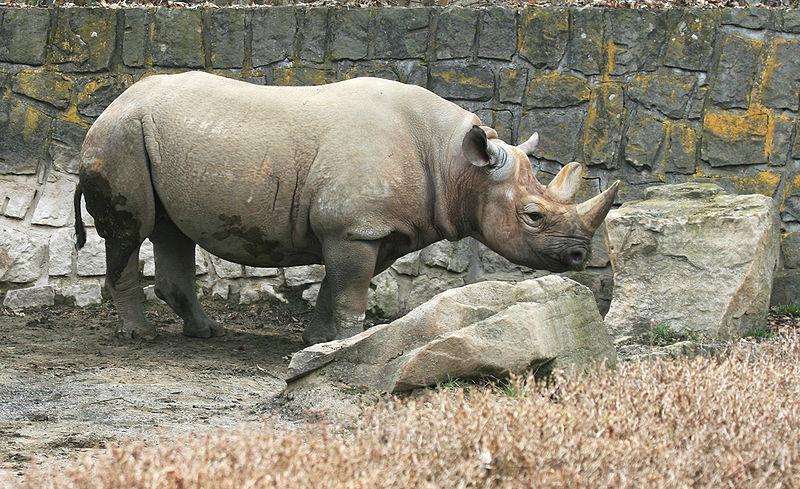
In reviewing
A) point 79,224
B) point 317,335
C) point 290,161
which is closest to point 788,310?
point 317,335

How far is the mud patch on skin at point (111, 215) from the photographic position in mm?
7605

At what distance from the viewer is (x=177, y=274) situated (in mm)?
8156

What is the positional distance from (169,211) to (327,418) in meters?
2.59

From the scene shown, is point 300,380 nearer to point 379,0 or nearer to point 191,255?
point 191,255

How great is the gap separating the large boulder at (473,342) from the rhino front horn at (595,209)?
1.12m

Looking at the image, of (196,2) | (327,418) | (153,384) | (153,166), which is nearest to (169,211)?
(153,166)

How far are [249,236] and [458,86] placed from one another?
2.53m

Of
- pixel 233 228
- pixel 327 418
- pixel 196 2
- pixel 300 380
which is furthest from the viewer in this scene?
pixel 196 2

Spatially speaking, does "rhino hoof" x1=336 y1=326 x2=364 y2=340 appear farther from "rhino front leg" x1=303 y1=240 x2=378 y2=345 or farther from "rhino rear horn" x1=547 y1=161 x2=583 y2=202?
"rhino rear horn" x1=547 y1=161 x2=583 y2=202

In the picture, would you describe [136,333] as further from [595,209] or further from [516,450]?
[516,450]

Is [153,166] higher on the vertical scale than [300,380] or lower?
higher

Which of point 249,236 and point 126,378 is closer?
point 126,378

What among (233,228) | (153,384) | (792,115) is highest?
(792,115)

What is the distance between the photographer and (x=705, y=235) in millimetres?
8062
